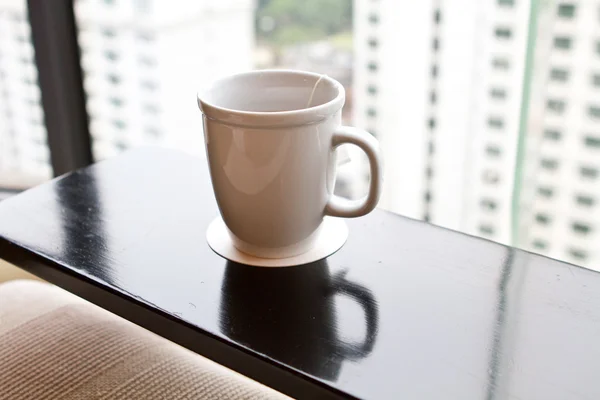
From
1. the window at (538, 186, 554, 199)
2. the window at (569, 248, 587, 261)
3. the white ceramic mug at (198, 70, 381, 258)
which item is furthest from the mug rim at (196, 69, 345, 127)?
the window at (569, 248, 587, 261)

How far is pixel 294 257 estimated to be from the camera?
0.57m

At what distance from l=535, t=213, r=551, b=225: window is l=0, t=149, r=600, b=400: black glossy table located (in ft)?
1.54

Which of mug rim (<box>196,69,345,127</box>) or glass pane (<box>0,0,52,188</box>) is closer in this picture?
mug rim (<box>196,69,345,127</box>)

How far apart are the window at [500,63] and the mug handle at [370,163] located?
1.69 feet

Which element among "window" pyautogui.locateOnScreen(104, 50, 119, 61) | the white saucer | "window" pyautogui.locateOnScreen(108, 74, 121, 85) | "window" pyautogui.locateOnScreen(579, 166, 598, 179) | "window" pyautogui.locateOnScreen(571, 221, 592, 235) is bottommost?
"window" pyautogui.locateOnScreen(571, 221, 592, 235)

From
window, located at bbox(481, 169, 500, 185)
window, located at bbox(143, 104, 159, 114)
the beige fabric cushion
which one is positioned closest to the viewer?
the beige fabric cushion

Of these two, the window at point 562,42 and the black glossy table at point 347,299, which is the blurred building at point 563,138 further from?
the black glossy table at point 347,299

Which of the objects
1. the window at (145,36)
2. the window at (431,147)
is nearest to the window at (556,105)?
the window at (431,147)

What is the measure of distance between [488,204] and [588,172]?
163 millimetres

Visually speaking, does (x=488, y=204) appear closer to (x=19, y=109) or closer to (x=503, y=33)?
(x=503, y=33)

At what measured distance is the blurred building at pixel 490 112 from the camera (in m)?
0.92

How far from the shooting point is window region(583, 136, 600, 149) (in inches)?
38.4

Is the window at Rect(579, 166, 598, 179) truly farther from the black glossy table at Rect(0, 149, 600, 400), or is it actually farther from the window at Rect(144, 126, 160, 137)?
the window at Rect(144, 126, 160, 137)

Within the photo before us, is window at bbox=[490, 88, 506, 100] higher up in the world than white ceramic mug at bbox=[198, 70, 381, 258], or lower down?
lower down
